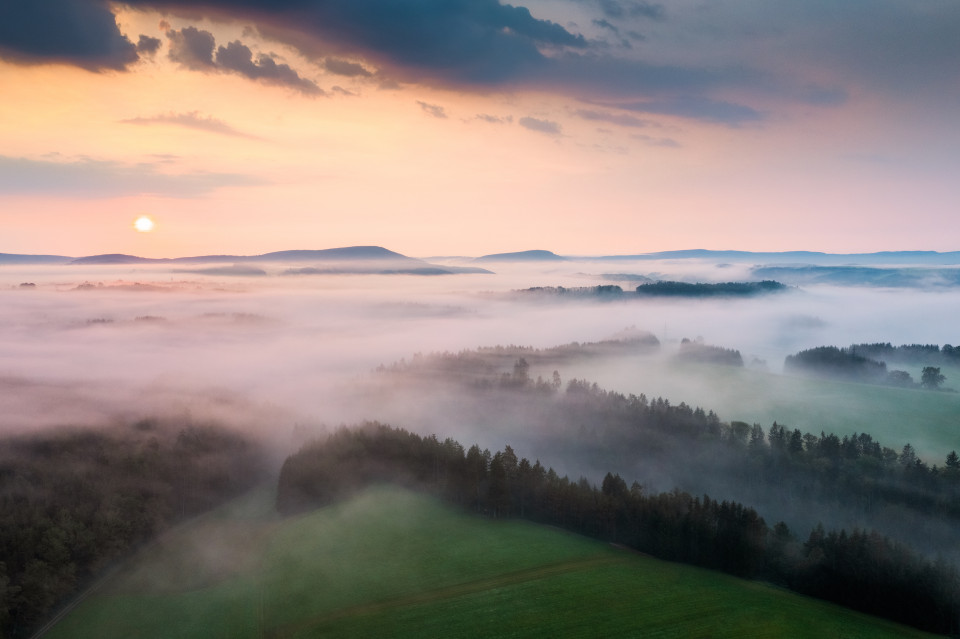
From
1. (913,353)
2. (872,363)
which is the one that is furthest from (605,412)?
(913,353)

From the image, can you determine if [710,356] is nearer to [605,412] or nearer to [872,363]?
[872,363]

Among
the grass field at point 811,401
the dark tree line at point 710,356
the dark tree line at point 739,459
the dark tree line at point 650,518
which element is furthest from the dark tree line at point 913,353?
the dark tree line at point 650,518

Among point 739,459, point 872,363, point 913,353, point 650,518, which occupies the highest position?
point 913,353

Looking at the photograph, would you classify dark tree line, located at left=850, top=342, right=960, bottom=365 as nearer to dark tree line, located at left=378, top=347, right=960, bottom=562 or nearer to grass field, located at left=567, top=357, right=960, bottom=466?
grass field, located at left=567, top=357, right=960, bottom=466

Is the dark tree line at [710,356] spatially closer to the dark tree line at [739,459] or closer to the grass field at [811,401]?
the grass field at [811,401]

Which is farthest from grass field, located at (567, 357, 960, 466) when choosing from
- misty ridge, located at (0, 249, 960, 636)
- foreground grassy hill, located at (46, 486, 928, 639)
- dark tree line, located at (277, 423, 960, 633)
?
foreground grassy hill, located at (46, 486, 928, 639)

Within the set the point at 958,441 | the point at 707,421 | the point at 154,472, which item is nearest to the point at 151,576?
the point at 154,472
